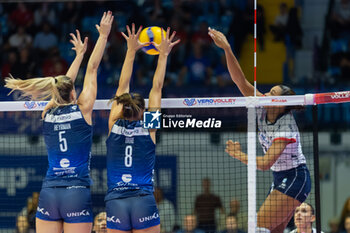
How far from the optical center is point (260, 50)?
15633mm

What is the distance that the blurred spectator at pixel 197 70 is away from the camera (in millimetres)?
14930

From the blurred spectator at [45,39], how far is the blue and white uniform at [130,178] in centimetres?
979

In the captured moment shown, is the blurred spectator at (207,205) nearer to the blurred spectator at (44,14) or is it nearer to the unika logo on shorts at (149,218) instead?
the unika logo on shorts at (149,218)

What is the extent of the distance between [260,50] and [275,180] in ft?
28.6

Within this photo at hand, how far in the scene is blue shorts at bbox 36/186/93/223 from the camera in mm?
6301

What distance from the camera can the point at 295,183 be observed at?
7148mm

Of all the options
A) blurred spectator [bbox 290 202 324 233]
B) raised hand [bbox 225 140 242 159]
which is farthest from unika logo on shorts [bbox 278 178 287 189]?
blurred spectator [bbox 290 202 324 233]

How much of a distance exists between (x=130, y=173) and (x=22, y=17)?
11.1m

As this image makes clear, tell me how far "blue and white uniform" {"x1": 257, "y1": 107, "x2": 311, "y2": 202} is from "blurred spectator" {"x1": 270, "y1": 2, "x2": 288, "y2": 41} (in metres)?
8.55

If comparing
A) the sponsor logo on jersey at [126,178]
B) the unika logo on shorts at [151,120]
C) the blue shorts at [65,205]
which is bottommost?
the blue shorts at [65,205]

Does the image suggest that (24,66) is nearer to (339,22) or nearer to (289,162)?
(339,22)

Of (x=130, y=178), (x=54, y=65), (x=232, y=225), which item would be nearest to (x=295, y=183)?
(x=130, y=178)

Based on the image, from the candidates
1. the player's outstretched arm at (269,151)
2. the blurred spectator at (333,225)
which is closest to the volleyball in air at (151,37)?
the player's outstretched arm at (269,151)

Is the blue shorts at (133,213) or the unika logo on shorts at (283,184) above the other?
the unika logo on shorts at (283,184)
